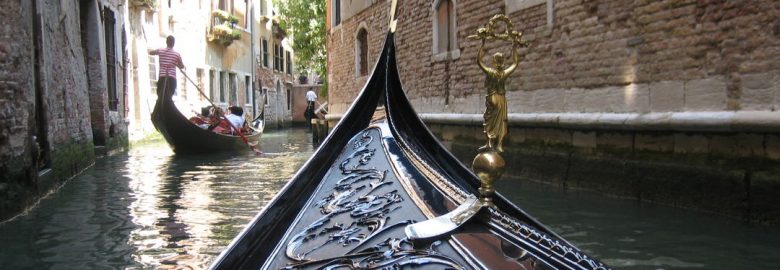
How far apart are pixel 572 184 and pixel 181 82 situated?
304 inches

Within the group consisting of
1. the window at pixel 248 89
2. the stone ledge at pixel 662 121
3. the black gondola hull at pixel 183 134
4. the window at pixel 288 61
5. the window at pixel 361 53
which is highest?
the window at pixel 288 61

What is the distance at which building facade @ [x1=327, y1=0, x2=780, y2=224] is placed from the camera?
2.87 metres

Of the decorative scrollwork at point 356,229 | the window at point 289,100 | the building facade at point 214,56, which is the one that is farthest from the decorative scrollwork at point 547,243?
the window at point 289,100

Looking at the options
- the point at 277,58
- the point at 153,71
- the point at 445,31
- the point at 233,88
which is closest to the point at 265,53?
the point at 277,58

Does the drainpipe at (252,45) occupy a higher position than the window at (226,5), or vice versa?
the window at (226,5)

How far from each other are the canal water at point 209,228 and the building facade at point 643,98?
0.17 m

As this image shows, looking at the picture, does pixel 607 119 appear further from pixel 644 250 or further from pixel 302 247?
pixel 302 247

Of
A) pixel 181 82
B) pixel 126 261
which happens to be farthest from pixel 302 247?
pixel 181 82

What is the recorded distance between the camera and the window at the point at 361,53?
28.5 ft

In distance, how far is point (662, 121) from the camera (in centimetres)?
330

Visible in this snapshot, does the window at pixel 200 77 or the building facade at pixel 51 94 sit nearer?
the building facade at pixel 51 94

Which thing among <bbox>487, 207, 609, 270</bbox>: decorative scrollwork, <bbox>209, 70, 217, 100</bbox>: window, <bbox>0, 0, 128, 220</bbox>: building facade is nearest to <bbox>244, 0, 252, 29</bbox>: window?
<bbox>209, 70, 217, 100</bbox>: window

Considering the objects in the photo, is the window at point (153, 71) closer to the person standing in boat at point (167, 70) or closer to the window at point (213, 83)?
the person standing in boat at point (167, 70)

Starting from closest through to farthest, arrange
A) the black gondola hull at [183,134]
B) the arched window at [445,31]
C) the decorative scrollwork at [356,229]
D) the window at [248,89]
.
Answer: the decorative scrollwork at [356,229]
the arched window at [445,31]
the black gondola hull at [183,134]
the window at [248,89]
